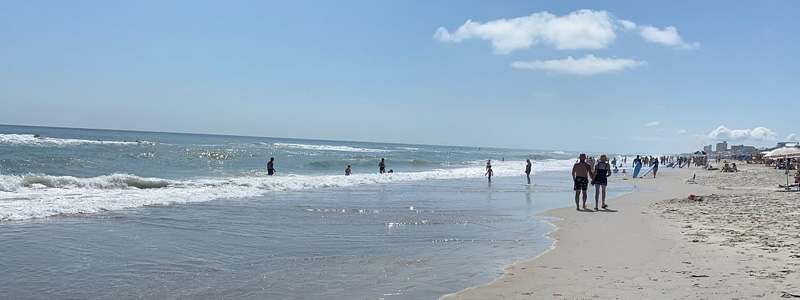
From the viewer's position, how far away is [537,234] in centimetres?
1023

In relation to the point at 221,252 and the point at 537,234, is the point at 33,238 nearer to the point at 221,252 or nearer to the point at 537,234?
the point at 221,252

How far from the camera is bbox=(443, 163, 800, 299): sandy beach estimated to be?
559 centimetres

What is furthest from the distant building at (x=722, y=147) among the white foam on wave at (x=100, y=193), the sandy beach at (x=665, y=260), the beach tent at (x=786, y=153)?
the sandy beach at (x=665, y=260)

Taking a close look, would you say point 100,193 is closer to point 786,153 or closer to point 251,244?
point 251,244

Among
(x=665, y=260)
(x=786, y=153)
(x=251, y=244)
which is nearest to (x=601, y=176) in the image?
(x=665, y=260)

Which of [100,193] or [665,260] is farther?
[100,193]

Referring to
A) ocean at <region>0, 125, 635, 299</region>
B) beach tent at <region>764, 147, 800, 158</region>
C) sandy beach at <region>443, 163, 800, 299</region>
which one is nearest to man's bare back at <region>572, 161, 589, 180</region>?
ocean at <region>0, 125, 635, 299</region>

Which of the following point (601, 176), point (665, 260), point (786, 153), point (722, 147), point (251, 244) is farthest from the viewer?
point (722, 147)

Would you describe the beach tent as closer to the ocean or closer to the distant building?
the ocean

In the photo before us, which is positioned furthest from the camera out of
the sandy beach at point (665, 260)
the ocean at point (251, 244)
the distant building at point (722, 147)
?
the distant building at point (722, 147)

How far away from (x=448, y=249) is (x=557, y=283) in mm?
A: 2627

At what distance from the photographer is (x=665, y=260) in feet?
23.9

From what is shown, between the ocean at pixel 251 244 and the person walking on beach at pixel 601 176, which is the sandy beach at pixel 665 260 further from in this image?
the person walking on beach at pixel 601 176

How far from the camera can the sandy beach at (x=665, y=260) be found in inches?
220
